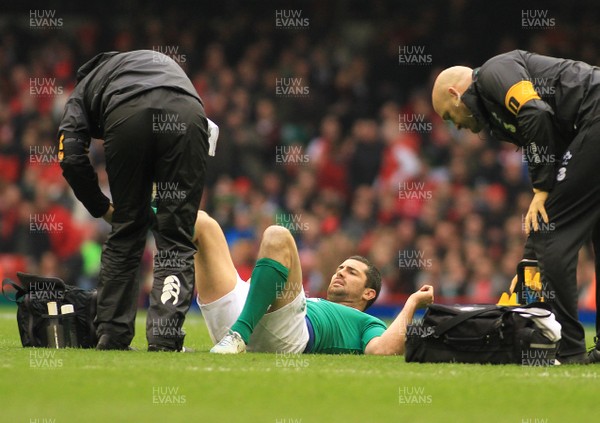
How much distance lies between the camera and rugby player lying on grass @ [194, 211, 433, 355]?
682 cm

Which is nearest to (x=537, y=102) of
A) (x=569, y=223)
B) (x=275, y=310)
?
(x=569, y=223)

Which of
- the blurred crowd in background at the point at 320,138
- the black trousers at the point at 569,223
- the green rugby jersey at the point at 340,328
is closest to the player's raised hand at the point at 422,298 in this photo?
the green rugby jersey at the point at 340,328

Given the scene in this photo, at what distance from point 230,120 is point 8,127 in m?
3.50

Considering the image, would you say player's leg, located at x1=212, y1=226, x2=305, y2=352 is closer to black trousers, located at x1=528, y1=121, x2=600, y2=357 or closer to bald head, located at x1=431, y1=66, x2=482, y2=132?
bald head, located at x1=431, y1=66, x2=482, y2=132

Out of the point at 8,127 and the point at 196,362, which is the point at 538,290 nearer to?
the point at 196,362

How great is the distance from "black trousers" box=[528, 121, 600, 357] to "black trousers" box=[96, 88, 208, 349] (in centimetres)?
205

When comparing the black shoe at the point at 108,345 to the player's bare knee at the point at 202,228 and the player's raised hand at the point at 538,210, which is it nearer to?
the player's bare knee at the point at 202,228

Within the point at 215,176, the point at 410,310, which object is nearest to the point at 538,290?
the point at 410,310

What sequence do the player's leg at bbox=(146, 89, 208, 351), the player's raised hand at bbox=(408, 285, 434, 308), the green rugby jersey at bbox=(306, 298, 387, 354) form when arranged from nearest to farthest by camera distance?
1. the player's leg at bbox=(146, 89, 208, 351)
2. the player's raised hand at bbox=(408, 285, 434, 308)
3. the green rugby jersey at bbox=(306, 298, 387, 354)

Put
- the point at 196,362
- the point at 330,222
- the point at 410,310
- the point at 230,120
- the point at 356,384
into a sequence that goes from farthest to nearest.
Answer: the point at 230,120 < the point at 330,222 < the point at 410,310 < the point at 196,362 < the point at 356,384

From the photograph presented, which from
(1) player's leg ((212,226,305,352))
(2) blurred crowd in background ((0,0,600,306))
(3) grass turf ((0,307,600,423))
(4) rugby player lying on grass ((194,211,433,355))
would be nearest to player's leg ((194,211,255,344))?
(4) rugby player lying on grass ((194,211,433,355))

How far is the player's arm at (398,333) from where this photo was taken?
7023mm

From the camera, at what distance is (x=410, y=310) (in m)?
7.08

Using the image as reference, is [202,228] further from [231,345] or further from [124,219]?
[231,345]
